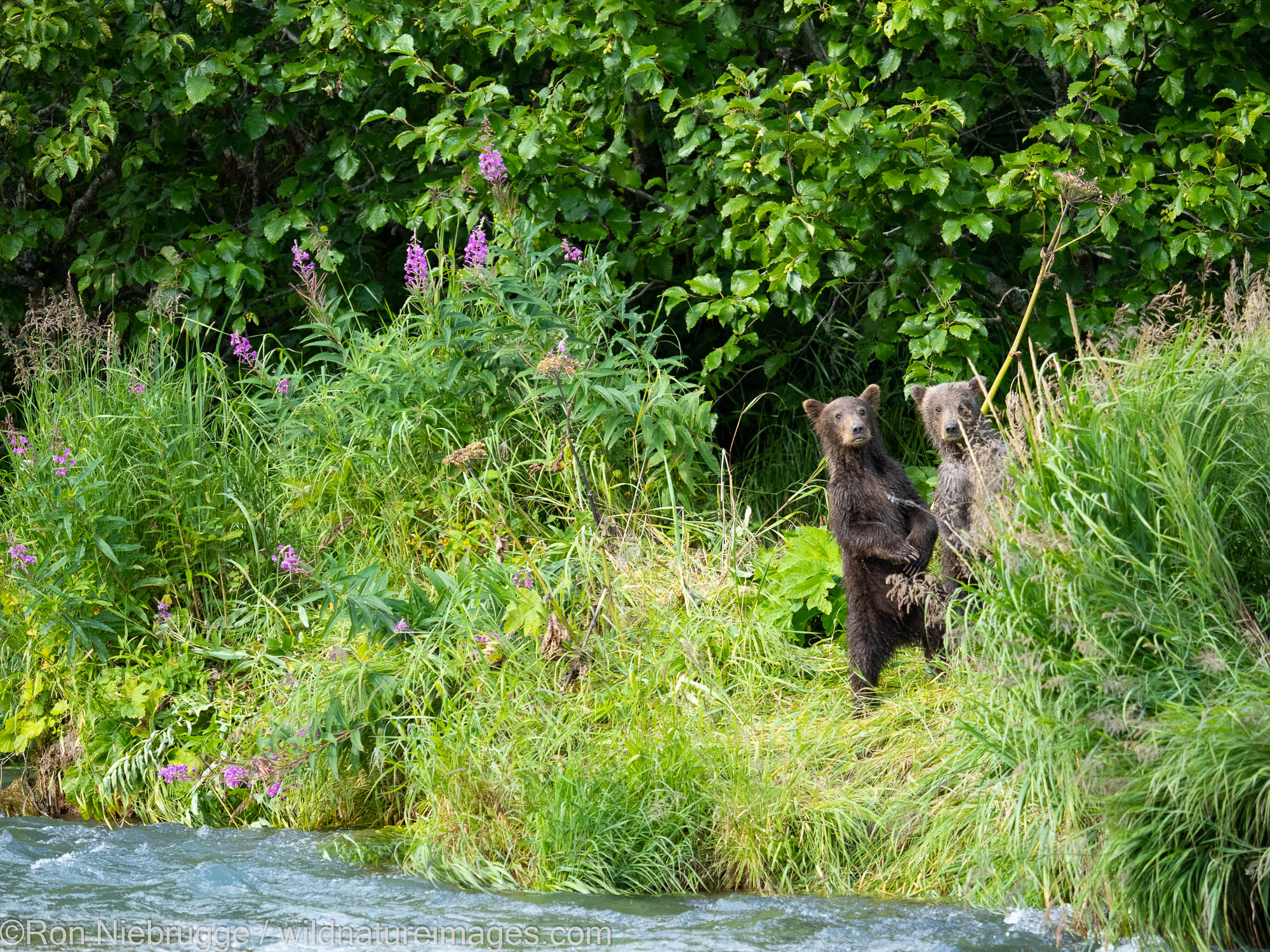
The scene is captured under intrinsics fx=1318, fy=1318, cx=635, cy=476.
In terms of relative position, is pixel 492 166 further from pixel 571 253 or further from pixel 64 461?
pixel 64 461

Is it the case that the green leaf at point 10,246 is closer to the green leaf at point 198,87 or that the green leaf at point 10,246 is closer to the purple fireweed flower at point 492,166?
the green leaf at point 198,87

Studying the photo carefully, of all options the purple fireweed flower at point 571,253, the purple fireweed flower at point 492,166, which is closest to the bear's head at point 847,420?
the purple fireweed flower at point 571,253

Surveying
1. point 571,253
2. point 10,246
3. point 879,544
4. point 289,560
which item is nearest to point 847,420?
point 879,544

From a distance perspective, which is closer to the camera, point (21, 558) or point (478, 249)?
point (21, 558)

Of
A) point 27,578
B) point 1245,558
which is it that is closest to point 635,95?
point 27,578

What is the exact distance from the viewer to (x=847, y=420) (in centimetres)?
→ 534

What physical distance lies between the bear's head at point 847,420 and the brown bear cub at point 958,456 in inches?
8.8

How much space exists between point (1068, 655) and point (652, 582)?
2225mm

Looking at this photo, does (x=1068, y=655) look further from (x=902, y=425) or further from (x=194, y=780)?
(x=902, y=425)

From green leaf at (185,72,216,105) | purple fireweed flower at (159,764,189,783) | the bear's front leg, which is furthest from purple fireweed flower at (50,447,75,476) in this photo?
the bear's front leg

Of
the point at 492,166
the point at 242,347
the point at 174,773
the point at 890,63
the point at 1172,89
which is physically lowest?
the point at 174,773

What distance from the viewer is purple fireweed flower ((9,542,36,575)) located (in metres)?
5.80

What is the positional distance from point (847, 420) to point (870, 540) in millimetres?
503

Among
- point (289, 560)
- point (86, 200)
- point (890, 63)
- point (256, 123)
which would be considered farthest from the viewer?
point (86, 200)
